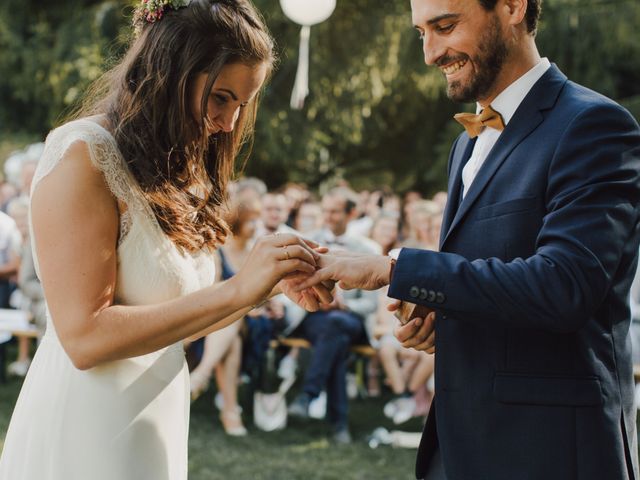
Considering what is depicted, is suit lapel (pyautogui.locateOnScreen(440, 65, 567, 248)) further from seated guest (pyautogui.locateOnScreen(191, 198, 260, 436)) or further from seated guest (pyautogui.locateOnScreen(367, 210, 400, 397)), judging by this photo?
seated guest (pyautogui.locateOnScreen(367, 210, 400, 397))

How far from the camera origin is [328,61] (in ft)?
54.5

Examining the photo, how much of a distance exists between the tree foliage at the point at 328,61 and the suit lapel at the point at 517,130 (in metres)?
13.4

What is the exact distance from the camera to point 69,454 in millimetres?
2506

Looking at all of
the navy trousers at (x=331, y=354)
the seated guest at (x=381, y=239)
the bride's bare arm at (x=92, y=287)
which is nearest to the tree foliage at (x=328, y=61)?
the seated guest at (x=381, y=239)

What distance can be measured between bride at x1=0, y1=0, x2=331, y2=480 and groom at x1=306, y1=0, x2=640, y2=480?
466mm

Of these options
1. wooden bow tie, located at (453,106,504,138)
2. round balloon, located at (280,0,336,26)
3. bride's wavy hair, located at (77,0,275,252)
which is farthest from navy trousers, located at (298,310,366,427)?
wooden bow tie, located at (453,106,504,138)

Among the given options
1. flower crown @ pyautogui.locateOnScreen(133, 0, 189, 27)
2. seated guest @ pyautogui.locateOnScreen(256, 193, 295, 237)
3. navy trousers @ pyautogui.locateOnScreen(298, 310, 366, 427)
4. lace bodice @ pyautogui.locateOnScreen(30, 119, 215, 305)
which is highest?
flower crown @ pyautogui.locateOnScreen(133, 0, 189, 27)

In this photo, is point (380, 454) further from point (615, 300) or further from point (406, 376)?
point (615, 300)

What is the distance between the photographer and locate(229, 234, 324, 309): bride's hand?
247 centimetres

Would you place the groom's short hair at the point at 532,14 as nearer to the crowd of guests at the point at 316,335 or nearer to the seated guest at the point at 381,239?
the crowd of guests at the point at 316,335

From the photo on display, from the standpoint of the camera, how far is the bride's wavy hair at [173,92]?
8.45 feet

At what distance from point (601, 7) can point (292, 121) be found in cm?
639

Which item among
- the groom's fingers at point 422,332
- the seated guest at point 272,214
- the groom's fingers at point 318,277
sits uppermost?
the groom's fingers at point 318,277

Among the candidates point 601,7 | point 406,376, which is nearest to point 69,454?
point 406,376
